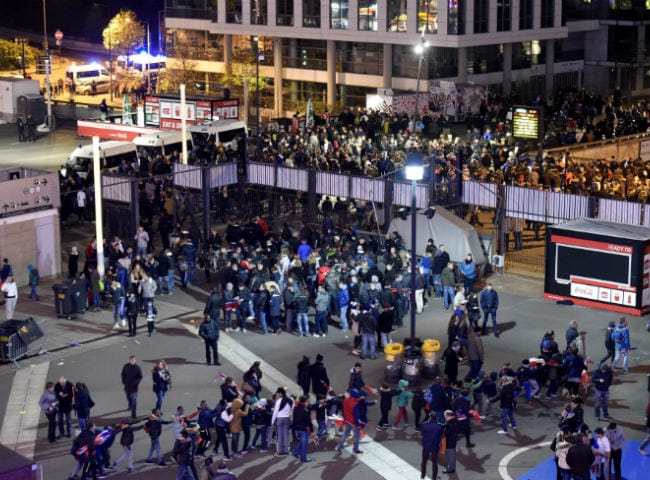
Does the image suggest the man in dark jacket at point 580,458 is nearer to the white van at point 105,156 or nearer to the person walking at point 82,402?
the person walking at point 82,402

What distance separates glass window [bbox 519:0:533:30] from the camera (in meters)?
73.1

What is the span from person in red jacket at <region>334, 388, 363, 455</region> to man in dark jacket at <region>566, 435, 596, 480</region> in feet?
15.1

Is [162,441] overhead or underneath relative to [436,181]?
underneath

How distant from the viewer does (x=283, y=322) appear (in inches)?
1297

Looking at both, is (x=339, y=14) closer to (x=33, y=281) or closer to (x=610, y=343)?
(x=33, y=281)

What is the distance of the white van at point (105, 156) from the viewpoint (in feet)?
165

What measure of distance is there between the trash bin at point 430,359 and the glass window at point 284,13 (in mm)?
48936

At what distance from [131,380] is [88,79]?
65733mm

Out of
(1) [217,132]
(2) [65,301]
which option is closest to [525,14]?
(1) [217,132]

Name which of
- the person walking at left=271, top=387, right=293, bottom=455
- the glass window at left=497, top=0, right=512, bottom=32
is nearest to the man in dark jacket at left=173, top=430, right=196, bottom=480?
the person walking at left=271, top=387, right=293, bottom=455

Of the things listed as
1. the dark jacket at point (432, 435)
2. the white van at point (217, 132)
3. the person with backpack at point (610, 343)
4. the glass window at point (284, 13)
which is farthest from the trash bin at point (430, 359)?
the glass window at point (284, 13)

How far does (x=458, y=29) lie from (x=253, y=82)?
47.6 feet

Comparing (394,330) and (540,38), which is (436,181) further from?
(540,38)

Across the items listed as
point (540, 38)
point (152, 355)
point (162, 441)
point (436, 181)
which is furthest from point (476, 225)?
point (540, 38)
